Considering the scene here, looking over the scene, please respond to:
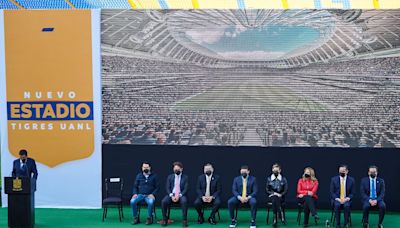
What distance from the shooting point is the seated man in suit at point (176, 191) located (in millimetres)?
11289

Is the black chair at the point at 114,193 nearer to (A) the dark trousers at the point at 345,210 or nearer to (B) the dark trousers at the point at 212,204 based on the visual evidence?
(B) the dark trousers at the point at 212,204

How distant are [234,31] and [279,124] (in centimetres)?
187

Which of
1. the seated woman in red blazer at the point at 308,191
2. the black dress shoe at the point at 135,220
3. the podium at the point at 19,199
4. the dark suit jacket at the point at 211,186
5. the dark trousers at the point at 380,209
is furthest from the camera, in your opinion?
the dark suit jacket at the point at 211,186

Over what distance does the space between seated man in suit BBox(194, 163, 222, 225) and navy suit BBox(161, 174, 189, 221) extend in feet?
0.71

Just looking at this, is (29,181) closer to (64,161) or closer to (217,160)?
(64,161)

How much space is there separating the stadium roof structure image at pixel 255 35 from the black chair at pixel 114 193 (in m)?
2.42

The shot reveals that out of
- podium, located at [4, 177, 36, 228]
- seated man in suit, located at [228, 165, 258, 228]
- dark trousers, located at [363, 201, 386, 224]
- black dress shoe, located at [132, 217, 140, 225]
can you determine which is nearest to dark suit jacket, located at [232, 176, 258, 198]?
seated man in suit, located at [228, 165, 258, 228]

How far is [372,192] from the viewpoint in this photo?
11.2m

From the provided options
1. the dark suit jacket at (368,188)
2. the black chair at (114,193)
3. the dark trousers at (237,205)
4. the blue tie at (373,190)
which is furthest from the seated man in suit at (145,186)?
the blue tie at (373,190)

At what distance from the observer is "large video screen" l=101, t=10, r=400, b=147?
40.1ft

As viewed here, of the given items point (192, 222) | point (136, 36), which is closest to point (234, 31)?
point (136, 36)

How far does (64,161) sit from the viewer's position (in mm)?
12758

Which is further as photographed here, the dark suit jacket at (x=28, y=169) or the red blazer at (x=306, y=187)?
the dark suit jacket at (x=28, y=169)

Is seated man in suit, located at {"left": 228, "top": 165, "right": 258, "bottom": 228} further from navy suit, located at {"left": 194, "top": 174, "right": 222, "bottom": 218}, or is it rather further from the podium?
the podium
